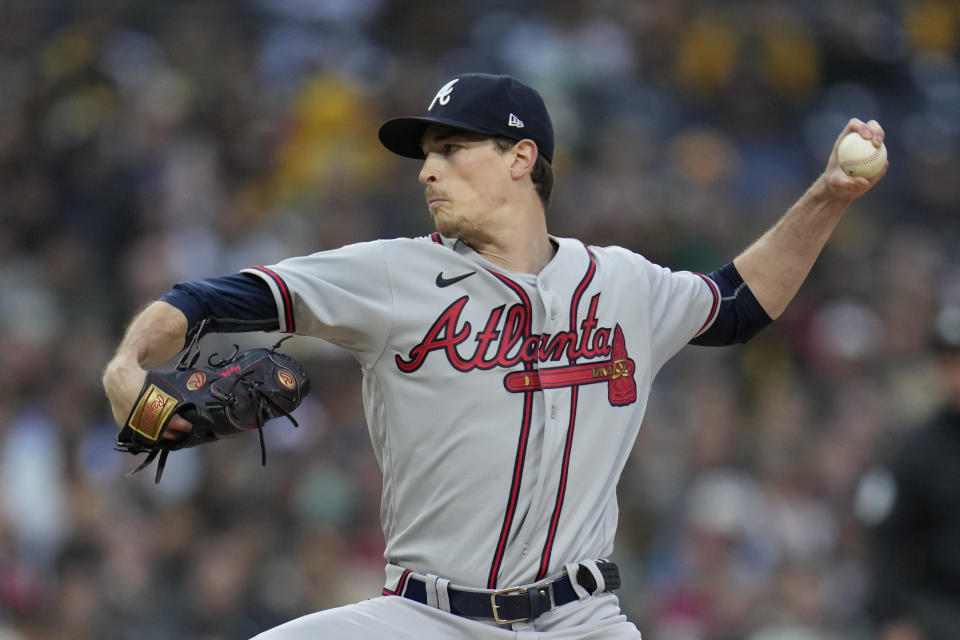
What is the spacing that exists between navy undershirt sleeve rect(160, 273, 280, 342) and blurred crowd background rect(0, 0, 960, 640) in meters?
2.90

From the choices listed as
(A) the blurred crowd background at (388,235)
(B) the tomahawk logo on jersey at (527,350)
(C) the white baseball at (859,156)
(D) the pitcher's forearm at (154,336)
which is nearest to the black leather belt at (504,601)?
(B) the tomahawk logo on jersey at (527,350)

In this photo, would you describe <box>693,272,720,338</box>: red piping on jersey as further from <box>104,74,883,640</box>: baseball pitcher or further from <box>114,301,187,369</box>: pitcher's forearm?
<box>114,301,187,369</box>: pitcher's forearm

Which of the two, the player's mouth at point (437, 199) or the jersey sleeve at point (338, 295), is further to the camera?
the player's mouth at point (437, 199)

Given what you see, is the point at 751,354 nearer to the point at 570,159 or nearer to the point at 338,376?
the point at 570,159

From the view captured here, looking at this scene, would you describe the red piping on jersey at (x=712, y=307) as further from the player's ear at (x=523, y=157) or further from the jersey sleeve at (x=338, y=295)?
the jersey sleeve at (x=338, y=295)

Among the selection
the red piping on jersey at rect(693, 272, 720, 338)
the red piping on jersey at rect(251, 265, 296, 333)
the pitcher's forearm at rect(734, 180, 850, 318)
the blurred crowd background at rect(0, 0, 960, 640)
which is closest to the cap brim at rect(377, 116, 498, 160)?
the red piping on jersey at rect(251, 265, 296, 333)

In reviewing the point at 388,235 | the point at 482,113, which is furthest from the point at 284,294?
the point at 388,235

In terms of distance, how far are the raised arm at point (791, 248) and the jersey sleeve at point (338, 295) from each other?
3.82 ft

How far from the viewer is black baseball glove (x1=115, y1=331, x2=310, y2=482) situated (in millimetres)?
2988

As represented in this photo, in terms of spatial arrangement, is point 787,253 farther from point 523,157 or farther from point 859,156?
point 523,157

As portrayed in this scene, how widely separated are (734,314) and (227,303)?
1516mm

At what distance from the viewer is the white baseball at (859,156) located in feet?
12.3

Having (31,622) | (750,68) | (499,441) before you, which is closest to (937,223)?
(750,68)

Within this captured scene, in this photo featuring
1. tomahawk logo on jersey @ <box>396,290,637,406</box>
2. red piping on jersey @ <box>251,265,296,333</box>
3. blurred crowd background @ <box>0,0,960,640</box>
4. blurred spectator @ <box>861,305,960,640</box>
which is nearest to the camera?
red piping on jersey @ <box>251,265,296,333</box>
